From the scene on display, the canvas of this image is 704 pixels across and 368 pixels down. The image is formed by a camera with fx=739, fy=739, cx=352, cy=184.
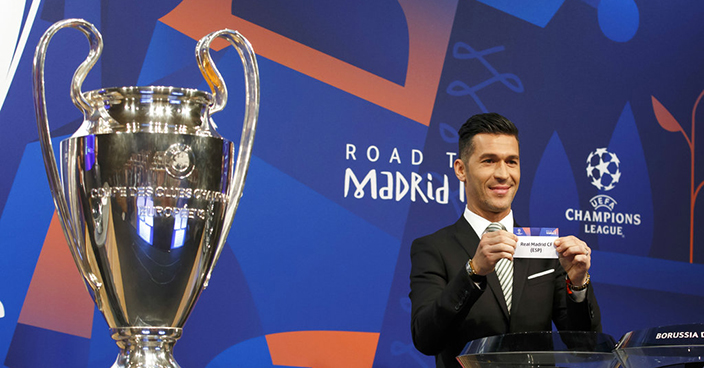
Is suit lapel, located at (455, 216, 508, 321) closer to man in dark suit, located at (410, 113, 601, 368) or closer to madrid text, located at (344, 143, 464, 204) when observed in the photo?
man in dark suit, located at (410, 113, 601, 368)

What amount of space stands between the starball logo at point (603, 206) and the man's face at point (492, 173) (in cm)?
158

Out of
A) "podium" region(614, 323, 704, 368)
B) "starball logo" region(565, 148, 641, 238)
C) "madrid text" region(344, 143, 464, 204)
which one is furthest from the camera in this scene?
"starball logo" region(565, 148, 641, 238)

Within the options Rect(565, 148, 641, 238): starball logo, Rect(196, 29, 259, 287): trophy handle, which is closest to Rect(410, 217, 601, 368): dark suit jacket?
Rect(196, 29, 259, 287): trophy handle

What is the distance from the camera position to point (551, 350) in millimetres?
1217

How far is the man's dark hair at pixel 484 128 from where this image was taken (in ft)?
7.03

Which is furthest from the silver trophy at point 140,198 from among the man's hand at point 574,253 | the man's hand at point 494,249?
the man's hand at point 574,253

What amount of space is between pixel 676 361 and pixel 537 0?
286cm

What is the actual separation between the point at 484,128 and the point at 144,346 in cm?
140

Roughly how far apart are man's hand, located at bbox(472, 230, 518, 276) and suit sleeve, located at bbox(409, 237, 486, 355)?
0.05 meters

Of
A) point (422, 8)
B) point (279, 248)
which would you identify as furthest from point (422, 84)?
point (279, 248)

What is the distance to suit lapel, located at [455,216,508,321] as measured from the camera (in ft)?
6.70

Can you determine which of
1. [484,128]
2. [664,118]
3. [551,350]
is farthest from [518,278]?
[664,118]

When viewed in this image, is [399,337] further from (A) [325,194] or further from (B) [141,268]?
(B) [141,268]

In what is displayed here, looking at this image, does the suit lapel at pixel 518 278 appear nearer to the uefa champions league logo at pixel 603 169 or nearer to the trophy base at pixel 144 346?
the trophy base at pixel 144 346
